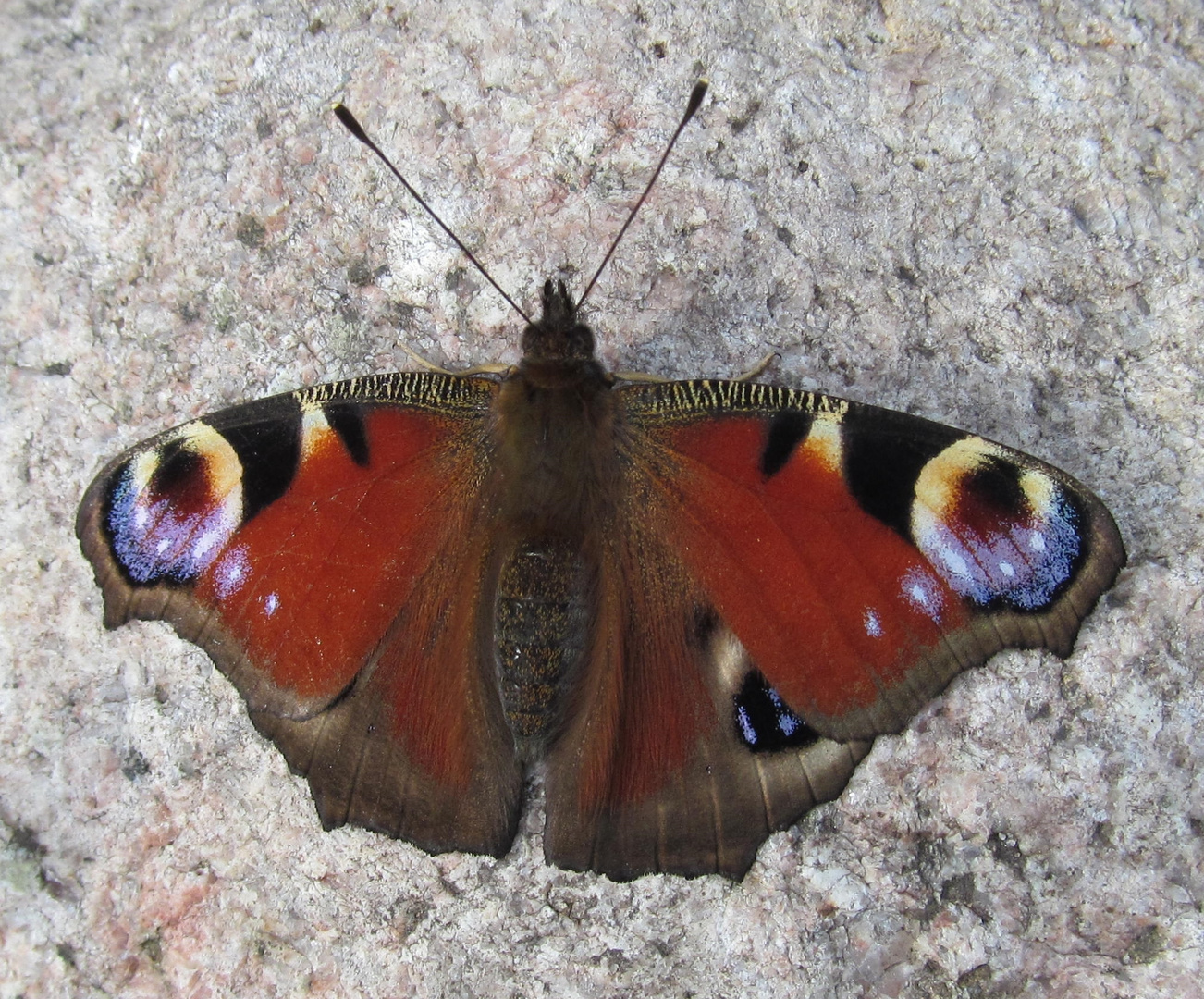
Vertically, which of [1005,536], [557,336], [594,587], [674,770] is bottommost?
[674,770]

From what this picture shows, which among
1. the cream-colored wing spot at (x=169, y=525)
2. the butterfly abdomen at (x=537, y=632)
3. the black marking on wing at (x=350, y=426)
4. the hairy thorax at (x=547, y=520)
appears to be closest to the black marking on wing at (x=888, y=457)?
the hairy thorax at (x=547, y=520)

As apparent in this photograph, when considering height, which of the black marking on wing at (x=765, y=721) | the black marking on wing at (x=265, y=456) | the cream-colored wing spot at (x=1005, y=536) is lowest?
the black marking on wing at (x=765, y=721)

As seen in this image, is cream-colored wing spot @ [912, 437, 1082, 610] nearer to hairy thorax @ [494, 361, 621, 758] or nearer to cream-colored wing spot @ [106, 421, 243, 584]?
hairy thorax @ [494, 361, 621, 758]

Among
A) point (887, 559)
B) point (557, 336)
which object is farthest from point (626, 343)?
point (887, 559)

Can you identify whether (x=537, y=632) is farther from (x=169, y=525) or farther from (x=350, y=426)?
(x=169, y=525)

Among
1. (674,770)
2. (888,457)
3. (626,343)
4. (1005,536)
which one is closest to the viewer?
(1005,536)

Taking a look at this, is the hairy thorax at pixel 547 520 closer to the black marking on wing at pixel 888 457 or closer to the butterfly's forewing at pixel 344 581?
the butterfly's forewing at pixel 344 581
